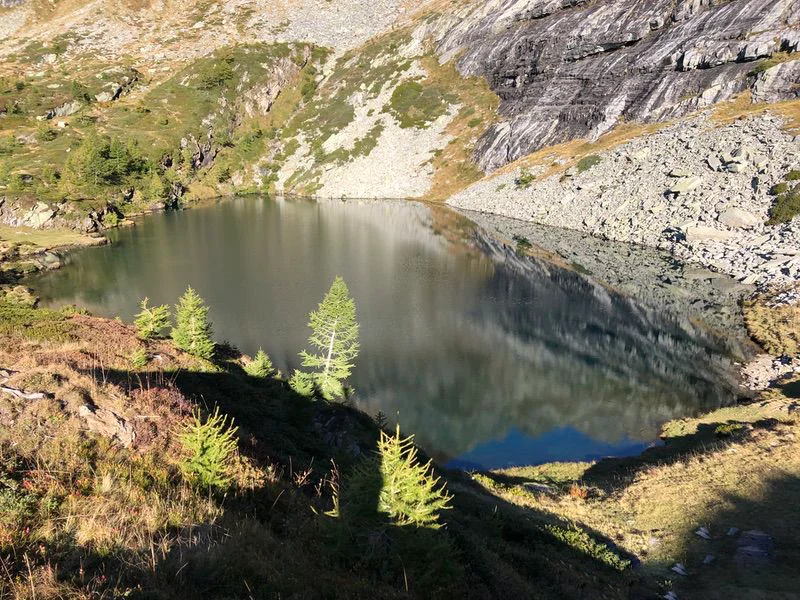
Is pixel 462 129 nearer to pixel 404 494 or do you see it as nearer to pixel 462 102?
pixel 462 102

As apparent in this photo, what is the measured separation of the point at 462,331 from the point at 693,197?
49.7 meters

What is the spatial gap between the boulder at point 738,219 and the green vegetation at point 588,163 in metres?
32.9

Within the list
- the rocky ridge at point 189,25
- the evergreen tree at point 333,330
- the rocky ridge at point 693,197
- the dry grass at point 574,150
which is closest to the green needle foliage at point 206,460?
the evergreen tree at point 333,330

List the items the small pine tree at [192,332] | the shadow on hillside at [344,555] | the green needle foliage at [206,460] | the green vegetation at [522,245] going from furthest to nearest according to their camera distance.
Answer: the green vegetation at [522,245] → the small pine tree at [192,332] → the green needle foliage at [206,460] → the shadow on hillside at [344,555]

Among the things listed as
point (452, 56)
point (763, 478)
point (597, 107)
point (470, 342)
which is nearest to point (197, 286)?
point (470, 342)

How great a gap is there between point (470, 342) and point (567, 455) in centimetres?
1383

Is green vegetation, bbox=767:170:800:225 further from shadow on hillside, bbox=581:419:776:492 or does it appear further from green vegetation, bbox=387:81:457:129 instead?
green vegetation, bbox=387:81:457:129

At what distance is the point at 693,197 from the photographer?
68688 millimetres

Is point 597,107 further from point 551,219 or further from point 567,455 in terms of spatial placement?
point 567,455

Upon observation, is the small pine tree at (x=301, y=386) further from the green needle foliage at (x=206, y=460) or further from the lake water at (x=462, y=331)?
the green needle foliage at (x=206, y=460)

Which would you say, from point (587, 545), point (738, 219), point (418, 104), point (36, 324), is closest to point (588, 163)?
point (738, 219)

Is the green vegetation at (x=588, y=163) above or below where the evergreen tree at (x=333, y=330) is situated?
above

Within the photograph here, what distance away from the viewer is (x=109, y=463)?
8.22 metres

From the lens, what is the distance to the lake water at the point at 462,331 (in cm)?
3009
